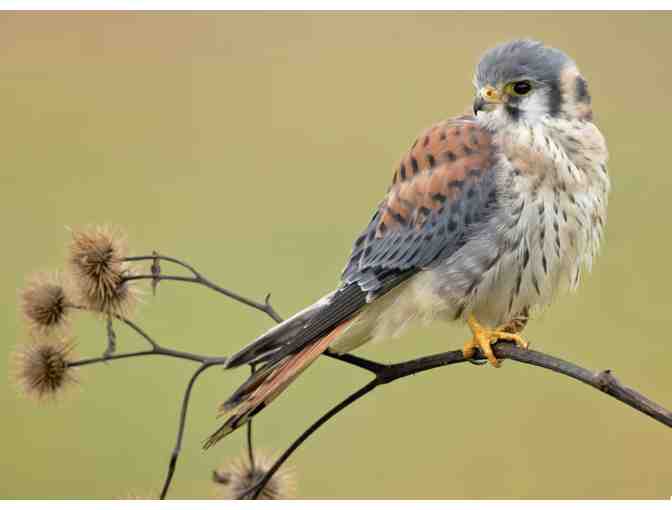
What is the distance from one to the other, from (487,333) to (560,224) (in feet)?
0.78

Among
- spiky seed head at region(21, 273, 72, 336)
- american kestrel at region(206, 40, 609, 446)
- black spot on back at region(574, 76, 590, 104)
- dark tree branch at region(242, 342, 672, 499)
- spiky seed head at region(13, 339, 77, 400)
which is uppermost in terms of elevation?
black spot on back at region(574, 76, 590, 104)

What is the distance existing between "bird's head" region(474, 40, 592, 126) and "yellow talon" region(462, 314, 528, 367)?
376 millimetres

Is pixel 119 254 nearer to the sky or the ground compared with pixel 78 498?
nearer to the sky

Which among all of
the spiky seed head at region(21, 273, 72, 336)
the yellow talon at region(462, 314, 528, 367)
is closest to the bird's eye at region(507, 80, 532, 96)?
the yellow talon at region(462, 314, 528, 367)

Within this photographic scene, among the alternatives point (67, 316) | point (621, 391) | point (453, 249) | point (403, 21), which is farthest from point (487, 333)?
point (403, 21)

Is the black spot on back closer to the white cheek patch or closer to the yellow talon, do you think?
the white cheek patch

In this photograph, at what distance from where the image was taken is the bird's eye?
1.81 meters

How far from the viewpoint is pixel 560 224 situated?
1.97m

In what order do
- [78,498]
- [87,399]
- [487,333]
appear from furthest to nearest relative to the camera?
1. [87,399]
2. [78,498]
3. [487,333]

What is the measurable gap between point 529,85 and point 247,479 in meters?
0.80

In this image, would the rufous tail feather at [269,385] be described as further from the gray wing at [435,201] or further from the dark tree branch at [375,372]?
the gray wing at [435,201]

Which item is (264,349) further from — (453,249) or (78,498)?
(78,498)

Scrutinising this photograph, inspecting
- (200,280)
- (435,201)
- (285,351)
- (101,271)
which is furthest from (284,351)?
(435,201)

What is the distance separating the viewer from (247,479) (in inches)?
68.2
